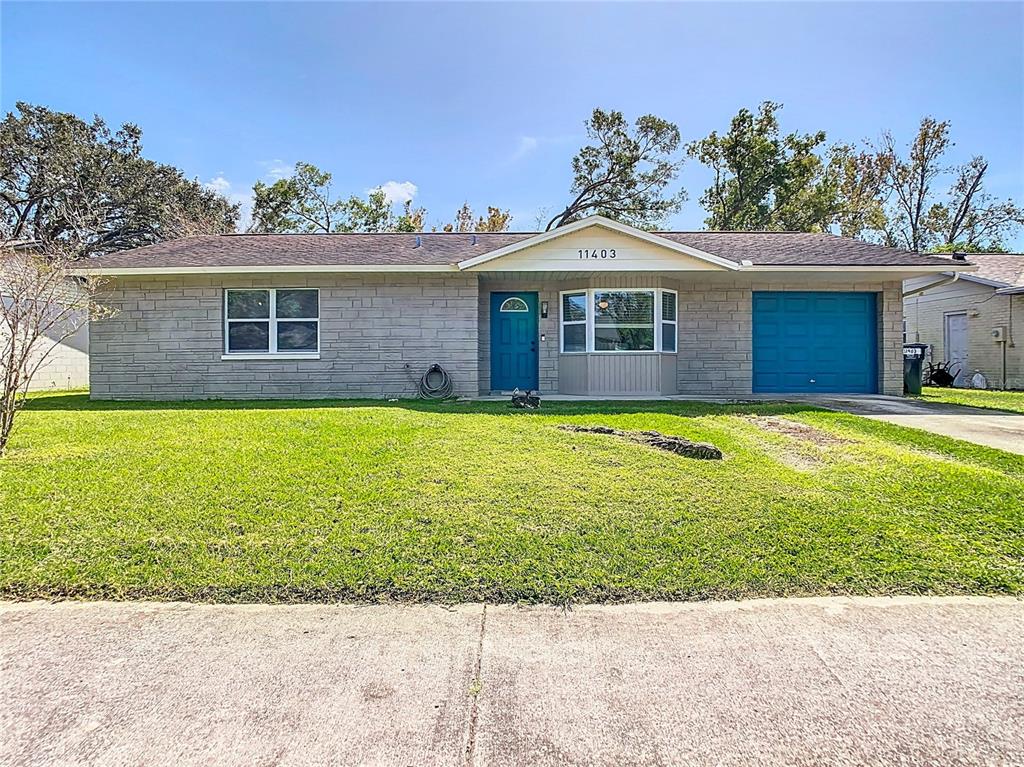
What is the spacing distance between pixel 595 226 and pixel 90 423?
27.6ft

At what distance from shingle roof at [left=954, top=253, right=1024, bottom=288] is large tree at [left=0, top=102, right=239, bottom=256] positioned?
2936 cm

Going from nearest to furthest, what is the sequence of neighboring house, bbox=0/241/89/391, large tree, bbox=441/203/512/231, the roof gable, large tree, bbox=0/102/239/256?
the roof gable < neighboring house, bbox=0/241/89/391 < large tree, bbox=0/102/239/256 < large tree, bbox=441/203/512/231

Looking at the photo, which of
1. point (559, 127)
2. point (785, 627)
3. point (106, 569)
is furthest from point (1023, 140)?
point (106, 569)

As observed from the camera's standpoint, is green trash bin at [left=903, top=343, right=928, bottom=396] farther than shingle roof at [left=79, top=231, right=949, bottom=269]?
Yes

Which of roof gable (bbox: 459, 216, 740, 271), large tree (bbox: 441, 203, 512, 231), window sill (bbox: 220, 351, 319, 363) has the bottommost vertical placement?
window sill (bbox: 220, 351, 319, 363)

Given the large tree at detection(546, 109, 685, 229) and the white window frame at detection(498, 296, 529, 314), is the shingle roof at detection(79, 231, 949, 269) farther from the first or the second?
the large tree at detection(546, 109, 685, 229)

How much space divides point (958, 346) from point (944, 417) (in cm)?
1044

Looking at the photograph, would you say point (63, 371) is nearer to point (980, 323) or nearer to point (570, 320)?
point (570, 320)

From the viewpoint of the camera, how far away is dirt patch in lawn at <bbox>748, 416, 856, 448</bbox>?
20.3 ft

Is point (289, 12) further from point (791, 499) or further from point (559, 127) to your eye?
point (559, 127)

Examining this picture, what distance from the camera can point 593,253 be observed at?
34.1ft

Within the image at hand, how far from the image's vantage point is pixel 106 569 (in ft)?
10.3

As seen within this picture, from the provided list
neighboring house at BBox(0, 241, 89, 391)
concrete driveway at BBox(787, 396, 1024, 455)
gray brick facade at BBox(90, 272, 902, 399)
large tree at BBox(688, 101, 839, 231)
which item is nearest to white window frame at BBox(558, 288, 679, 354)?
gray brick facade at BBox(90, 272, 902, 399)

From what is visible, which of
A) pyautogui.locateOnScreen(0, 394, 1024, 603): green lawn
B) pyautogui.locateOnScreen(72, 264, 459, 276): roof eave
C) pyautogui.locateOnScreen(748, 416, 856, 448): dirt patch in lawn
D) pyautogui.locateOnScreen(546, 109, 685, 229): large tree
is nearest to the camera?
pyautogui.locateOnScreen(0, 394, 1024, 603): green lawn
